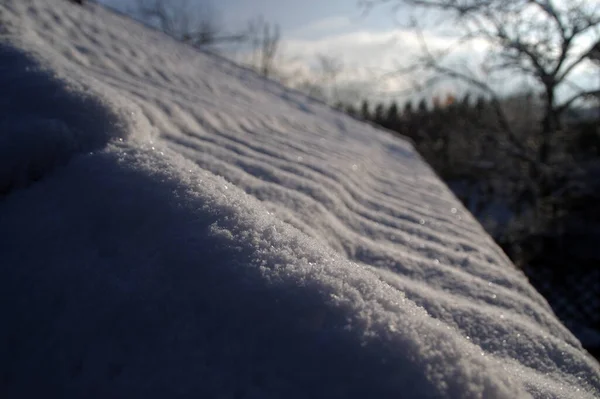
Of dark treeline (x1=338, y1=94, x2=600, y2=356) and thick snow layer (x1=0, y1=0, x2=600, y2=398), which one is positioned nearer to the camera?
thick snow layer (x1=0, y1=0, x2=600, y2=398)

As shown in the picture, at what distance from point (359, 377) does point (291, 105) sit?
3541mm

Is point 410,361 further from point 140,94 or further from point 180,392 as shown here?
point 140,94

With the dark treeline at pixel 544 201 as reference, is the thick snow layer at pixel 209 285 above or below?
above

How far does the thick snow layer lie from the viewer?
511 millimetres

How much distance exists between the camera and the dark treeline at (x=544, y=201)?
778 centimetres

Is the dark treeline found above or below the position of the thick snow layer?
below

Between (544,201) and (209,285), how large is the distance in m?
10.8

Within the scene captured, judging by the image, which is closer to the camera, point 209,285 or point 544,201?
point 209,285

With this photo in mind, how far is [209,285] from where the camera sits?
0.60 m

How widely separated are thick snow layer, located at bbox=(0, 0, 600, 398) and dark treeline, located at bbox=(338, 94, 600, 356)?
22.3 feet

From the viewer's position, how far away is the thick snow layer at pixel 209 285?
1.68 feet

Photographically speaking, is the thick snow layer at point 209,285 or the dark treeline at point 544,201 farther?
the dark treeline at point 544,201

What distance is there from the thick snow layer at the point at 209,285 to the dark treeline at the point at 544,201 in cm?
679

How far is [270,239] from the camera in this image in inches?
27.8
